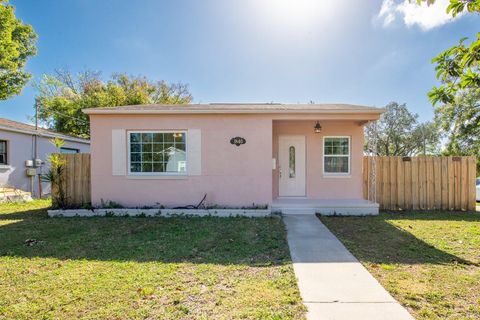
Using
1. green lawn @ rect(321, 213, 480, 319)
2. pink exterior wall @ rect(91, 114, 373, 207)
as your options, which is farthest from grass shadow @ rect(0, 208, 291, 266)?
green lawn @ rect(321, 213, 480, 319)

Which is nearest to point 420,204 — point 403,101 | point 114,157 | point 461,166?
point 461,166

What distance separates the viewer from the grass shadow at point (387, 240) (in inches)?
167

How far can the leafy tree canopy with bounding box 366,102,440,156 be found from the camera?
27609mm

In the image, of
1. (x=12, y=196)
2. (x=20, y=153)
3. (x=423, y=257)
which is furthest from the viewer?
(x=20, y=153)

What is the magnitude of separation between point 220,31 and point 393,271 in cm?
1088

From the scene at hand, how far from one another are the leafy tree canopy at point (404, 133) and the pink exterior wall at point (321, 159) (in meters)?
21.6

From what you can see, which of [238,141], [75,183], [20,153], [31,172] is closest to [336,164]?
[238,141]

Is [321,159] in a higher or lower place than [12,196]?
higher

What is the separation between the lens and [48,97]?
25828mm

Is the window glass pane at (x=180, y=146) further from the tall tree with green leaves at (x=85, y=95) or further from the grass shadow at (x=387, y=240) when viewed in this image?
the tall tree with green leaves at (x=85, y=95)

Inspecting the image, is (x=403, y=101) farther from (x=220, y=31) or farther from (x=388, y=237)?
(x=388, y=237)

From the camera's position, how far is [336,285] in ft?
11.0

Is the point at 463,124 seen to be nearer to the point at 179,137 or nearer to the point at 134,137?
the point at 179,137

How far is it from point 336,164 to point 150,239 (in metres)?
6.59
